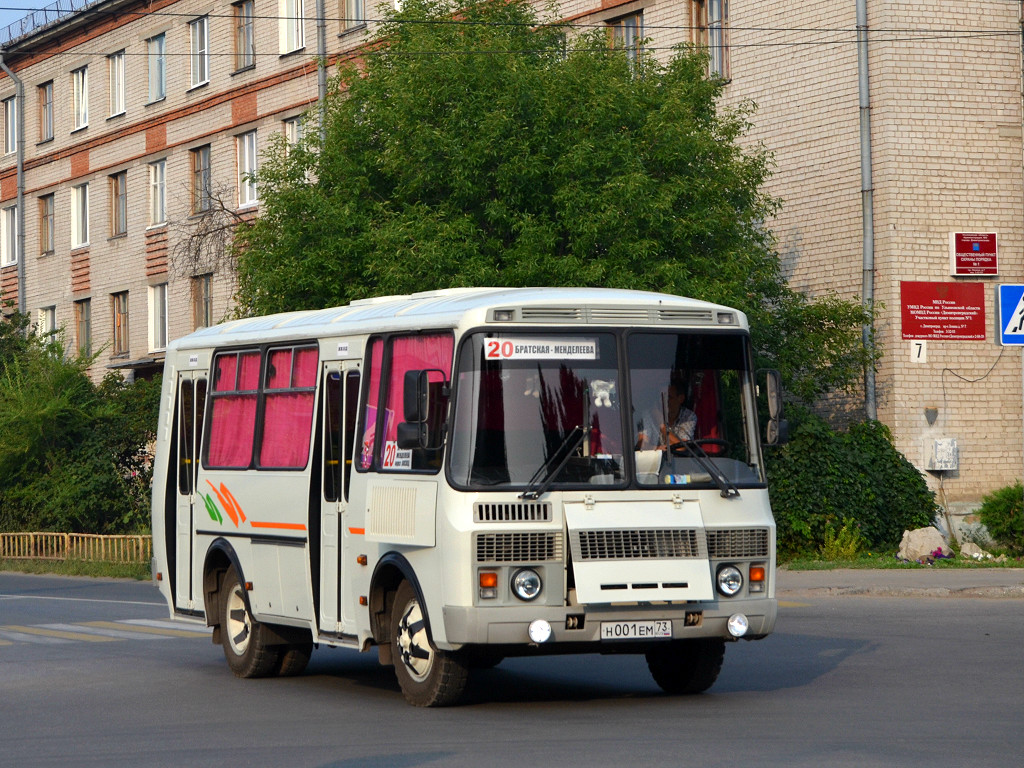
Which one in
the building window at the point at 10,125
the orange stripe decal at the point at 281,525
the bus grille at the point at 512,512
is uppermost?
the building window at the point at 10,125

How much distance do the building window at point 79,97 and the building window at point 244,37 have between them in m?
8.38

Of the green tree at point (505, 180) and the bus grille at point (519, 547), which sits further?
the green tree at point (505, 180)

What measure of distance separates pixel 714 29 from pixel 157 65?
65.5ft

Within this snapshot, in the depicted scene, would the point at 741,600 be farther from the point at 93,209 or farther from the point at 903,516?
the point at 93,209

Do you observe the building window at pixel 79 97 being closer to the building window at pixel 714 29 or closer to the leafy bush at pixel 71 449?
the leafy bush at pixel 71 449

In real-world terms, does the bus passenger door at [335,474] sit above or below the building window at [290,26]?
below

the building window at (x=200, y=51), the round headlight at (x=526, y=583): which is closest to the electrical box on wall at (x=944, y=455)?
the round headlight at (x=526, y=583)

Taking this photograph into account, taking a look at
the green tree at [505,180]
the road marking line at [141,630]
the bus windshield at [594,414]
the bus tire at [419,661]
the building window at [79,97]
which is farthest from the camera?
the building window at [79,97]

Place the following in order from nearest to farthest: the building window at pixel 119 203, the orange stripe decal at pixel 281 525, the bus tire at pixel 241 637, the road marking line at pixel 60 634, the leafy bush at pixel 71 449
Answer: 1. the orange stripe decal at pixel 281 525
2. the bus tire at pixel 241 637
3. the road marking line at pixel 60 634
4. the leafy bush at pixel 71 449
5. the building window at pixel 119 203

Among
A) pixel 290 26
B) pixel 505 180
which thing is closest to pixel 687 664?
pixel 505 180

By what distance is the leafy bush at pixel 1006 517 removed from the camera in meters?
24.9

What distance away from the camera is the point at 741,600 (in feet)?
35.0

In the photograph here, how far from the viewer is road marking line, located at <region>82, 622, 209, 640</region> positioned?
17.5 metres

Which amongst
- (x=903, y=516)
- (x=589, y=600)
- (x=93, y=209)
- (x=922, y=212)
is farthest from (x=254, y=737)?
(x=93, y=209)
